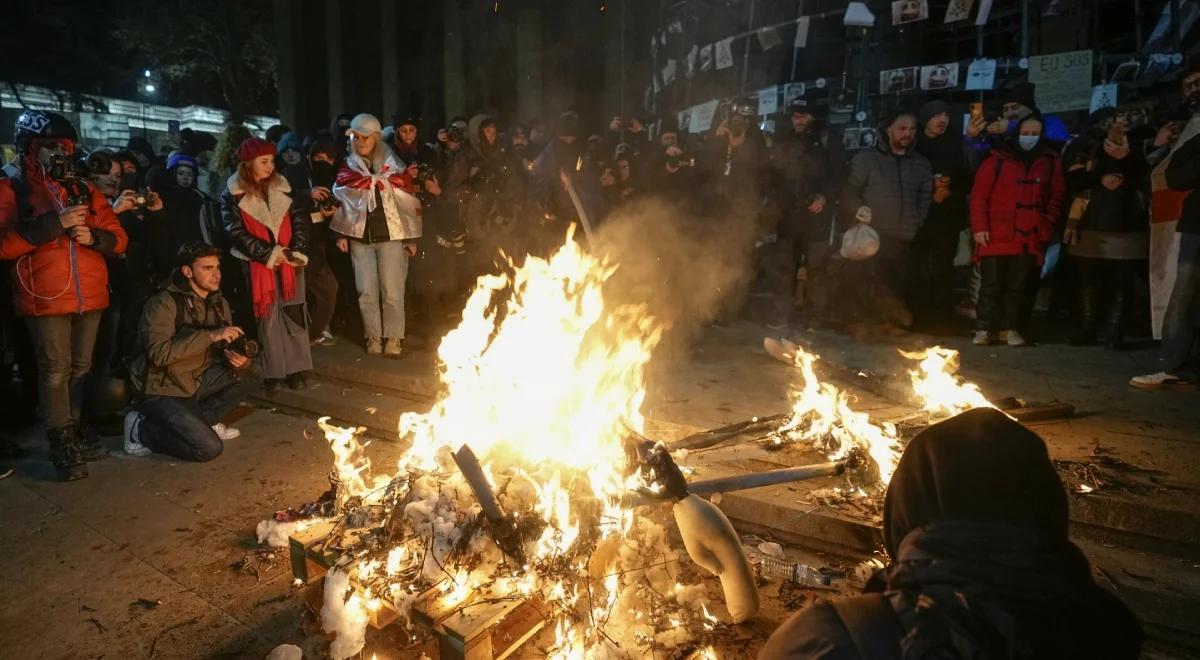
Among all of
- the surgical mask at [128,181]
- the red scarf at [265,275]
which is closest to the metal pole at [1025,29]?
the red scarf at [265,275]

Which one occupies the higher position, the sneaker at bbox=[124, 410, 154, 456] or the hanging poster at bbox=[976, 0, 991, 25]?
the hanging poster at bbox=[976, 0, 991, 25]

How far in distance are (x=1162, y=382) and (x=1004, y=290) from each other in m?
2.06

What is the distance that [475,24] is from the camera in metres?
15.1

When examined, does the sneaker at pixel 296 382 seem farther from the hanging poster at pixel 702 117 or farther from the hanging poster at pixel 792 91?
the hanging poster at pixel 792 91

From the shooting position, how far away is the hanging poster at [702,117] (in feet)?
41.9

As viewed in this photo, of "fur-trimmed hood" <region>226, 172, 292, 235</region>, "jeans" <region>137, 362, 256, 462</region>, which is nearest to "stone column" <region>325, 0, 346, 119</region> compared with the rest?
"fur-trimmed hood" <region>226, 172, 292, 235</region>

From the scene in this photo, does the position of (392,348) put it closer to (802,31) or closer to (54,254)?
(54,254)

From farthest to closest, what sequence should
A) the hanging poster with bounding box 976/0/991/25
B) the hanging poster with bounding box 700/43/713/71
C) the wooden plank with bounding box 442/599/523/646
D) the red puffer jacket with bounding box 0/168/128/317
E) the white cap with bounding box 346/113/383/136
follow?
the hanging poster with bounding box 700/43/713/71
the hanging poster with bounding box 976/0/991/25
the white cap with bounding box 346/113/383/136
the red puffer jacket with bounding box 0/168/128/317
the wooden plank with bounding box 442/599/523/646

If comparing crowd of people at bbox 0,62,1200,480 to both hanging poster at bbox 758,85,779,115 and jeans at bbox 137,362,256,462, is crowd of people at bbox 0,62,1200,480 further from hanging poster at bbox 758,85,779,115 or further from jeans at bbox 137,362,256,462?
hanging poster at bbox 758,85,779,115

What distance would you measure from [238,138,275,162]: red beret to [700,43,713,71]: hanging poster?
990 centimetres

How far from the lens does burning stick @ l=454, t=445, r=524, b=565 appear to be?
3213mm

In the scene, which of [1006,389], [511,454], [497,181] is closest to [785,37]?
[497,181]

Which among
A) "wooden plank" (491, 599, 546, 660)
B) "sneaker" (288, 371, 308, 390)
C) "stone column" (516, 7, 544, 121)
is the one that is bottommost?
"wooden plank" (491, 599, 546, 660)

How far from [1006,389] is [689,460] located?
134 inches
